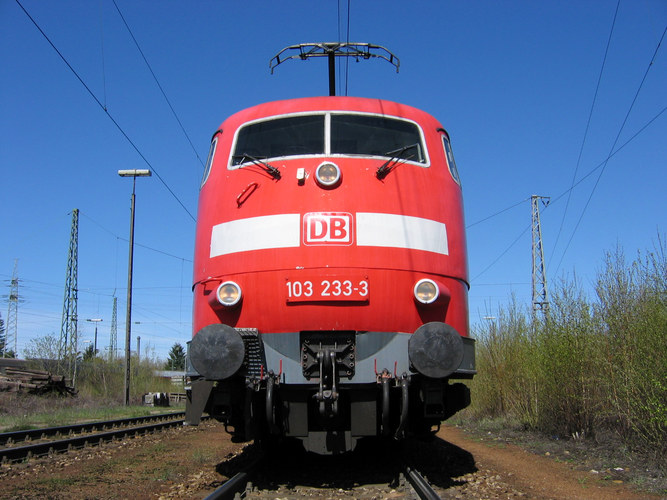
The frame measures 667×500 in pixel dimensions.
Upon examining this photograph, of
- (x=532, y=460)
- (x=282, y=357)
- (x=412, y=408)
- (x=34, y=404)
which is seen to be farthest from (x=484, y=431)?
(x=34, y=404)

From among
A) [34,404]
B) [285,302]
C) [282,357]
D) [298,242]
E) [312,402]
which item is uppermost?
[298,242]

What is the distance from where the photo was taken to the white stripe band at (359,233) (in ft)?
20.1

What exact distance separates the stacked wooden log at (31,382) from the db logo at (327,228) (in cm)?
2219

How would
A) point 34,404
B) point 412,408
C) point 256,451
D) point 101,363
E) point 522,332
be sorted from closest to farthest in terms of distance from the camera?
1. point 412,408
2. point 256,451
3. point 522,332
4. point 34,404
5. point 101,363

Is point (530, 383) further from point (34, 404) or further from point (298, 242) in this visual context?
point (34, 404)

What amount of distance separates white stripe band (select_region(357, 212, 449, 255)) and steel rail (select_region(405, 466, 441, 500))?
2163 mm

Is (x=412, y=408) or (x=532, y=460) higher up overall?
(x=412, y=408)

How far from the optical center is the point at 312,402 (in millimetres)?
6172

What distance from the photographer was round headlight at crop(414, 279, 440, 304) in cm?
609

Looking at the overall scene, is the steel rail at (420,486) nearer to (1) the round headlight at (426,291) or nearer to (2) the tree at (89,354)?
(1) the round headlight at (426,291)

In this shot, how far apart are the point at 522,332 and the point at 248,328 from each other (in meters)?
9.92

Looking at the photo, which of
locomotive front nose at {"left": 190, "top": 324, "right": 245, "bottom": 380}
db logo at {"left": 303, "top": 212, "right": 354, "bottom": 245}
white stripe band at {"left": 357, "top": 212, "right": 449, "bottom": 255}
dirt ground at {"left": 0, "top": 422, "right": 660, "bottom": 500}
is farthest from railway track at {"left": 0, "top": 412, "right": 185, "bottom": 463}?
white stripe band at {"left": 357, "top": 212, "right": 449, "bottom": 255}

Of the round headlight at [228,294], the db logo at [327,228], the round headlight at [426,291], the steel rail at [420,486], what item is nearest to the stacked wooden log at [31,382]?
the round headlight at [228,294]

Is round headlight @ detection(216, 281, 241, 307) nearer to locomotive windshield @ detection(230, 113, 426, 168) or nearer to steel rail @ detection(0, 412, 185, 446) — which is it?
locomotive windshield @ detection(230, 113, 426, 168)
